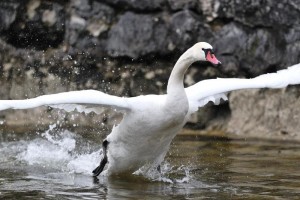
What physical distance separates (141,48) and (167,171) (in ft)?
15.8

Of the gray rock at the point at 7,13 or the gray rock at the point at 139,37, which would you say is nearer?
the gray rock at the point at 139,37

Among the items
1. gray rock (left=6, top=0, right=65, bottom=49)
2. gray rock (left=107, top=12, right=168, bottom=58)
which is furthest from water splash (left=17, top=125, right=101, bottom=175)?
gray rock (left=6, top=0, right=65, bottom=49)

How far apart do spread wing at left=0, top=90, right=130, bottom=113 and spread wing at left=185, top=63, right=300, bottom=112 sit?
45.1 inches

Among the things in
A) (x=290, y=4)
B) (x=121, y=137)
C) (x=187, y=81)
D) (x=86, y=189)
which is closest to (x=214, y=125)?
(x=187, y=81)

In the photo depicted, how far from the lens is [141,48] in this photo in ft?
44.1

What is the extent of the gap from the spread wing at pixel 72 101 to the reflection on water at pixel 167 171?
0.77 meters

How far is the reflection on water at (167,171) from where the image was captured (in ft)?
24.0

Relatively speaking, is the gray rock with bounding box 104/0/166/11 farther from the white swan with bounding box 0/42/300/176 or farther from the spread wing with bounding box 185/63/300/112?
the white swan with bounding box 0/42/300/176

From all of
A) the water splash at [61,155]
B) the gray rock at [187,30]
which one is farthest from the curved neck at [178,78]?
the gray rock at [187,30]

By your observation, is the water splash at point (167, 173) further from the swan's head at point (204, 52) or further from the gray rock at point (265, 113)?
the gray rock at point (265, 113)

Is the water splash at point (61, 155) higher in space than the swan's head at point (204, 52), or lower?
lower

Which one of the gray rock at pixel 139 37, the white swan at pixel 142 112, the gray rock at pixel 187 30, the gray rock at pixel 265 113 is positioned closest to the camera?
the white swan at pixel 142 112

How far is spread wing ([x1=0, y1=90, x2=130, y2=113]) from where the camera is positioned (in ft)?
24.6

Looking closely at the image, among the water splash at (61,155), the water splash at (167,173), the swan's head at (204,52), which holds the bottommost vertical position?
the water splash at (167,173)
